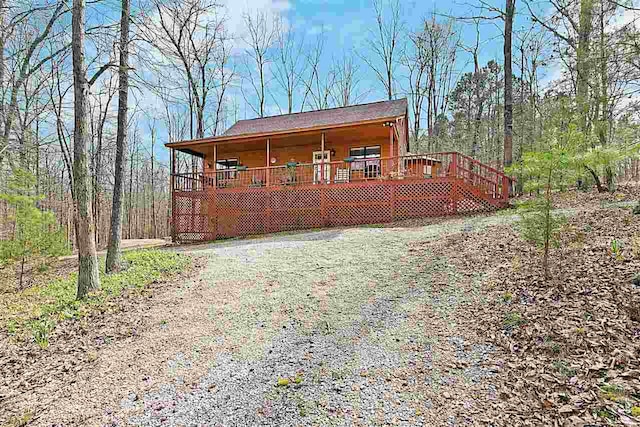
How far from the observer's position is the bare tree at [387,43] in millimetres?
24797

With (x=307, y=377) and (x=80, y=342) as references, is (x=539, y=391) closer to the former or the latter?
(x=307, y=377)

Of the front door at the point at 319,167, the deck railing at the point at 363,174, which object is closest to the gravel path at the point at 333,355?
the deck railing at the point at 363,174

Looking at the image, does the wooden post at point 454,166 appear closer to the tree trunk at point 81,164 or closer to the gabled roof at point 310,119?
the gabled roof at point 310,119

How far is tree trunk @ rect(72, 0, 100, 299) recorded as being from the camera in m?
6.12

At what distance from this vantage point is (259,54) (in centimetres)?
2586

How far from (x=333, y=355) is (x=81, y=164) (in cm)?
568

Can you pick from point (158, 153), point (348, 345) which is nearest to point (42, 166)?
point (158, 153)

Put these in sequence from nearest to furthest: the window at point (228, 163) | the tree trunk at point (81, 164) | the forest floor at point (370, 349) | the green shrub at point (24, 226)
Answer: the forest floor at point (370, 349), the tree trunk at point (81, 164), the green shrub at point (24, 226), the window at point (228, 163)

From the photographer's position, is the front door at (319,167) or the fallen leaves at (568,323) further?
the front door at (319,167)

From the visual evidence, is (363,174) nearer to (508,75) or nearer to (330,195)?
(330,195)

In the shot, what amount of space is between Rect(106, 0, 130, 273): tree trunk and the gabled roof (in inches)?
230

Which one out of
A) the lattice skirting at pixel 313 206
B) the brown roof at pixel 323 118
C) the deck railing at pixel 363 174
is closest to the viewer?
the deck railing at pixel 363 174

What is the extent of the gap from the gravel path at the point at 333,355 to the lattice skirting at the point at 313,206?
17.0ft

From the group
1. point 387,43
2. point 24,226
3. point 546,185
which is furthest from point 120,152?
point 387,43
